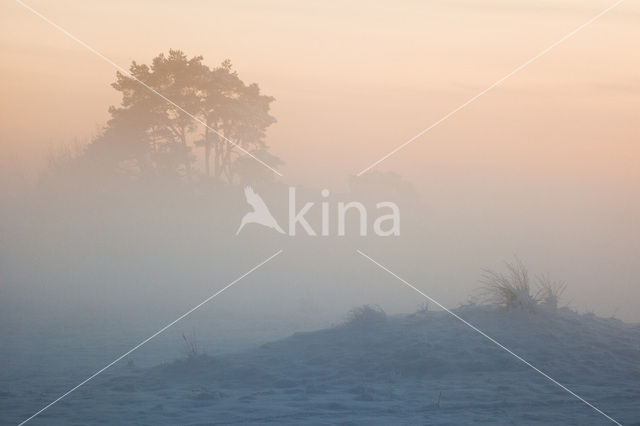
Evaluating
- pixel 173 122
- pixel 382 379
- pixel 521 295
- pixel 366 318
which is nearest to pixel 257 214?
pixel 173 122

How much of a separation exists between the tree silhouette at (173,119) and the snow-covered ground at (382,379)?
21.1 m

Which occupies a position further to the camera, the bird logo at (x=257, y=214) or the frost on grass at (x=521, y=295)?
the bird logo at (x=257, y=214)

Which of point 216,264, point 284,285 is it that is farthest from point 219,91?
point 284,285

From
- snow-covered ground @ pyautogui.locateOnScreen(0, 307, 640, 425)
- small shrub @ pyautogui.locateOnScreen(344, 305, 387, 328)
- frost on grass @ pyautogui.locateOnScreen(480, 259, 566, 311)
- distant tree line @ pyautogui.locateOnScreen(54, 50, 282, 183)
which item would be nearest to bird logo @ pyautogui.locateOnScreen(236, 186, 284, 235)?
distant tree line @ pyautogui.locateOnScreen(54, 50, 282, 183)

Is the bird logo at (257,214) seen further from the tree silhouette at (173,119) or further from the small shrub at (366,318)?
the small shrub at (366,318)

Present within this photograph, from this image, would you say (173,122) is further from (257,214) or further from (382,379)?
(382,379)

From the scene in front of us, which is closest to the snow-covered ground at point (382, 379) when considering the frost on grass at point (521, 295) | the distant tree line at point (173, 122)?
the frost on grass at point (521, 295)

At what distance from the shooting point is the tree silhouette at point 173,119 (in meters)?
31.5

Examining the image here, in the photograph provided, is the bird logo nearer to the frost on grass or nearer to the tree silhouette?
the tree silhouette

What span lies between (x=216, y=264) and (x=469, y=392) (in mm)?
23143

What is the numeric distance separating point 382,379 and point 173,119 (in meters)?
25.3

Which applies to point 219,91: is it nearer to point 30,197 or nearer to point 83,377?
point 30,197

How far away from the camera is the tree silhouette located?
104 ft

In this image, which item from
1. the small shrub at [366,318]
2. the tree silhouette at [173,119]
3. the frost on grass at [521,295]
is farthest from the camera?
the tree silhouette at [173,119]
